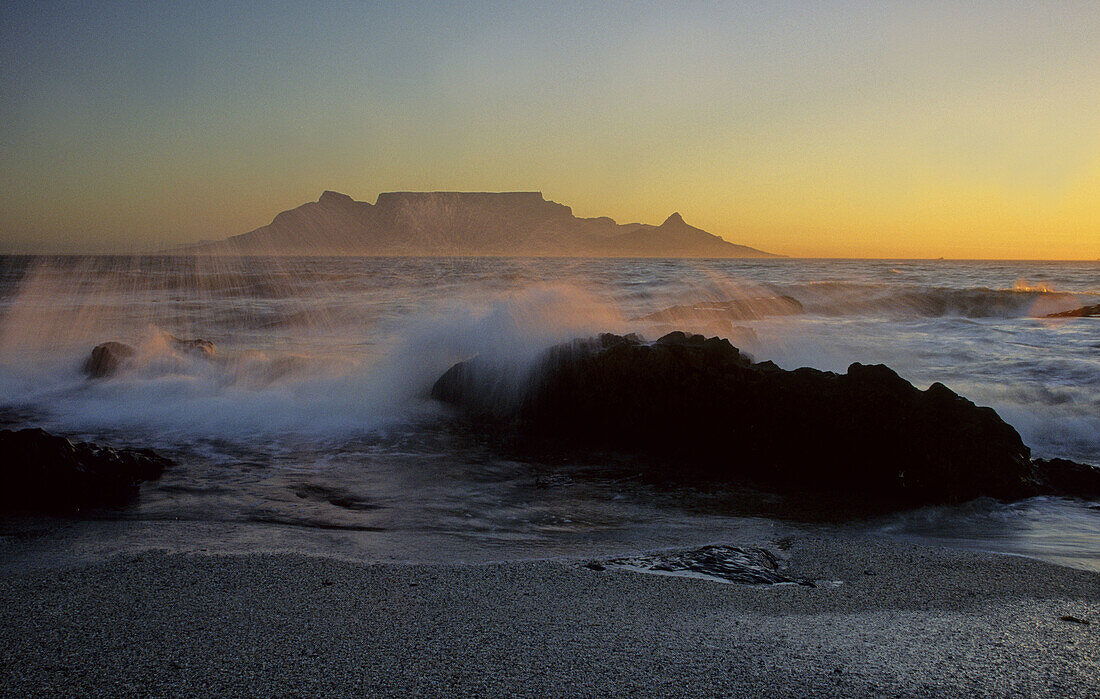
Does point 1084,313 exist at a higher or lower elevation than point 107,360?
higher

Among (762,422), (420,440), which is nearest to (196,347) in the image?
(420,440)

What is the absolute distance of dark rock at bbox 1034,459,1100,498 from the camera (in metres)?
4.75

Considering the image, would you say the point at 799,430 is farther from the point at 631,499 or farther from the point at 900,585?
the point at 900,585

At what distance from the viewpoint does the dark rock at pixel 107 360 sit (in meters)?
9.31

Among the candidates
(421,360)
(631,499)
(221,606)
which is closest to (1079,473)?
(631,499)

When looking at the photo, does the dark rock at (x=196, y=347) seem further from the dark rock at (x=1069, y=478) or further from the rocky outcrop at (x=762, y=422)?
the dark rock at (x=1069, y=478)

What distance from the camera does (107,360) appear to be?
9.44m

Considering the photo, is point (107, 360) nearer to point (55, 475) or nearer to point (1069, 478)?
point (55, 475)

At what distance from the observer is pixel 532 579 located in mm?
3092

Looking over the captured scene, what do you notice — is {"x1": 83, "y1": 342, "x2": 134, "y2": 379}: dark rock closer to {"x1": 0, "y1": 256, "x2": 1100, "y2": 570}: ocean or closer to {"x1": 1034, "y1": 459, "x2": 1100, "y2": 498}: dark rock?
{"x1": 0, "y1": 256, "x2": 1100, "y2": 570}: ocean

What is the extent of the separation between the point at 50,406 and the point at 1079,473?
9856mm

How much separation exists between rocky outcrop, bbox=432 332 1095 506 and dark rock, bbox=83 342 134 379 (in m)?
5.43

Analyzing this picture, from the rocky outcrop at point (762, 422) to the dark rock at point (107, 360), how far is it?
214 inches

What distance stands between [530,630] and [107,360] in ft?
30.0
